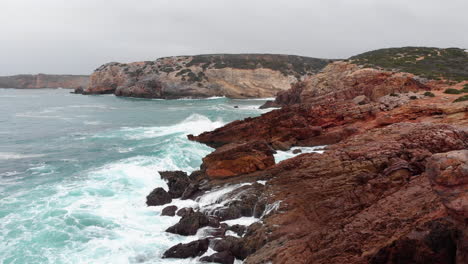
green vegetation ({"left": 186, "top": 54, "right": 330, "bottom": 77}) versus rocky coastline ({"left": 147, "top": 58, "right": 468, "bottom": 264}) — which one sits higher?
green vegetation ({"left": 186, "top": 54, "right": 330, "bottom": 77})

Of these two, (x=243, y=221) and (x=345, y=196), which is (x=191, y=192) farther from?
(x=345, y=196)

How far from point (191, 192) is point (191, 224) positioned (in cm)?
393

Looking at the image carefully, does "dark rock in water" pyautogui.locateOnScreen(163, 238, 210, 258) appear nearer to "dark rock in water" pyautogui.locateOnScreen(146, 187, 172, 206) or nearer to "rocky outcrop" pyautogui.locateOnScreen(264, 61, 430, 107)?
"dark rock in water" pyautogui.locateOnScreen(146, 187, 172, 206)

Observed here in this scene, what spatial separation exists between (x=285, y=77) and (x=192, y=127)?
7058cm

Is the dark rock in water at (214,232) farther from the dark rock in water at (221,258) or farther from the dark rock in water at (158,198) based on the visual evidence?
the dark rock in water at (158,198)

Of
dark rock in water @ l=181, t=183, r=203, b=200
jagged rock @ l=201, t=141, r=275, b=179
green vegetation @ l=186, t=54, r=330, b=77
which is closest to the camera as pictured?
dark rock in water @ l=181, t=183, r=203, b=200

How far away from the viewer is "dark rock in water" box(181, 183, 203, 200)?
54.3 ft

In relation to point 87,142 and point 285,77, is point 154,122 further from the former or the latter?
point 285,77

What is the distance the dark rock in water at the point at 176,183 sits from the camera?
17141 millimetres

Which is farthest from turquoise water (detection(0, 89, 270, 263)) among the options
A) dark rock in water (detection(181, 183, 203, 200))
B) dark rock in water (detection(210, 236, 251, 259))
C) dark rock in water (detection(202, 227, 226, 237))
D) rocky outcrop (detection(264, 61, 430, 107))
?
rocky outcrop (detection(264, 61, 430, 107))

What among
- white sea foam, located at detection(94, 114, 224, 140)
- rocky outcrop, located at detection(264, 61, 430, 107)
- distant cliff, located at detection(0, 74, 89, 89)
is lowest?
white sea foam, located at detection(94, 114, 224, 140)

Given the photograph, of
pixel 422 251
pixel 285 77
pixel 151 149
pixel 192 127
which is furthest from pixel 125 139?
pixel 285 77

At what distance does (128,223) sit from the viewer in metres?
14.0

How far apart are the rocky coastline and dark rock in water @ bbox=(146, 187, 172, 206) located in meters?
0.05
